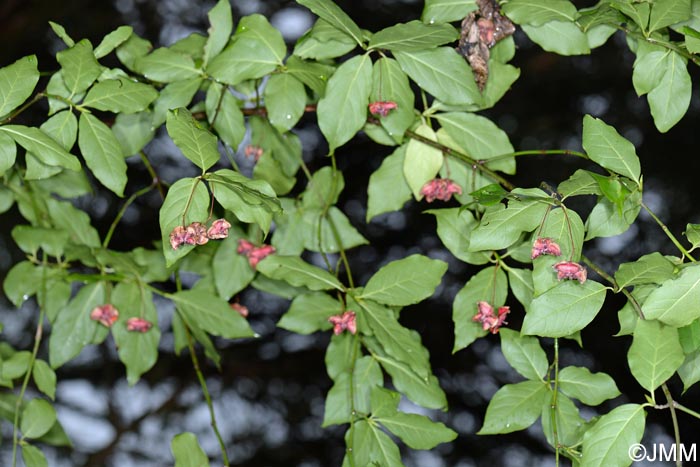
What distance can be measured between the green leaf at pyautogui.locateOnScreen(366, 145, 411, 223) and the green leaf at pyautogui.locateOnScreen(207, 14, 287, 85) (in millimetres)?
211

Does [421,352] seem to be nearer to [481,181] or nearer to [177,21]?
[481,181]

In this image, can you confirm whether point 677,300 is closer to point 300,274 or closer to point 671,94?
point 671,94

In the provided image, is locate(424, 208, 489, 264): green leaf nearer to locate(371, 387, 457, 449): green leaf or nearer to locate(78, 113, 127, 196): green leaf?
locate(371, 387, 457, 449): green leaf

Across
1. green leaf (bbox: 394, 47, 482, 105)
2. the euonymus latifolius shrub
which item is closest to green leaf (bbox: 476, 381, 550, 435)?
the euonymus latifolius shrub

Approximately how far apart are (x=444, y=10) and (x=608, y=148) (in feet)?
1.00

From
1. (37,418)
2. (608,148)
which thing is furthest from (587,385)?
(37,418)

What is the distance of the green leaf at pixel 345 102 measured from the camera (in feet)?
3.07

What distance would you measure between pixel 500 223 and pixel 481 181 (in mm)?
272

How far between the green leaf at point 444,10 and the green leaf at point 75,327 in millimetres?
612

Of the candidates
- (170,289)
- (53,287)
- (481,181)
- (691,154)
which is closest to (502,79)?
(481,181)

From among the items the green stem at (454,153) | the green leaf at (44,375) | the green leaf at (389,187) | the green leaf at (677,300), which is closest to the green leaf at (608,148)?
the green leaf at (677,300)

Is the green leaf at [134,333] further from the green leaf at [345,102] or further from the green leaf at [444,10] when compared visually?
the green leaf at [444,10]

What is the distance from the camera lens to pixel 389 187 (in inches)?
43.5

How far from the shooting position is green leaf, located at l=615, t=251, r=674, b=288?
0.78 meters
